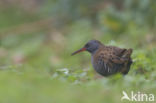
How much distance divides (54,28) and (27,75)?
823 cm

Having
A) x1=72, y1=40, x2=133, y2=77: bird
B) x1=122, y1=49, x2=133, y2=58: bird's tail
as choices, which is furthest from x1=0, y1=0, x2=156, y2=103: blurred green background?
x1=122, y1=49, x2=133, y2=58: bird's tail

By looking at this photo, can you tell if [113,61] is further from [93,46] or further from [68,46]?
[68,46]

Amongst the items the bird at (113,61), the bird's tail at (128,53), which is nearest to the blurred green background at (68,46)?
the bird at (113,61)

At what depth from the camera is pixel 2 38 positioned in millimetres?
14680

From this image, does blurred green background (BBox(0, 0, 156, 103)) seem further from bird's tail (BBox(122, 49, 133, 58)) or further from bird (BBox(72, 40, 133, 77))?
bird's tail (BBox(122, 49, 133, 58))

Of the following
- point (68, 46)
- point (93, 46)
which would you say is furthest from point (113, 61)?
point (68, 46)

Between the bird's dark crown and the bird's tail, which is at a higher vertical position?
the bird's dark crown

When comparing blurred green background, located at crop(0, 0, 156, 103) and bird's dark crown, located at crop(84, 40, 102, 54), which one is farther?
bird's dark crown, located at crop(84, 40, 102, 54)

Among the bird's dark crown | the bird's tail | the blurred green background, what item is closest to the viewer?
the blurred green background

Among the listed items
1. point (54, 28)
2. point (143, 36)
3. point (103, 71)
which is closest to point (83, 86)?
point (103, 71)

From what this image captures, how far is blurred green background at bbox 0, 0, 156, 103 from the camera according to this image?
19.0 ft

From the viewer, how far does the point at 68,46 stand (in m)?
13.3

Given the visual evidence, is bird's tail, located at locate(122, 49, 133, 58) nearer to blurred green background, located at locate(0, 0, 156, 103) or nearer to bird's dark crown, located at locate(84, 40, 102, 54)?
blurred green background, located at locate(0, 0, 156, 103)

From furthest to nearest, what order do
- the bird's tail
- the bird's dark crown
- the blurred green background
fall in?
the bird's dark crown, the bird's tail, the blurred green background
